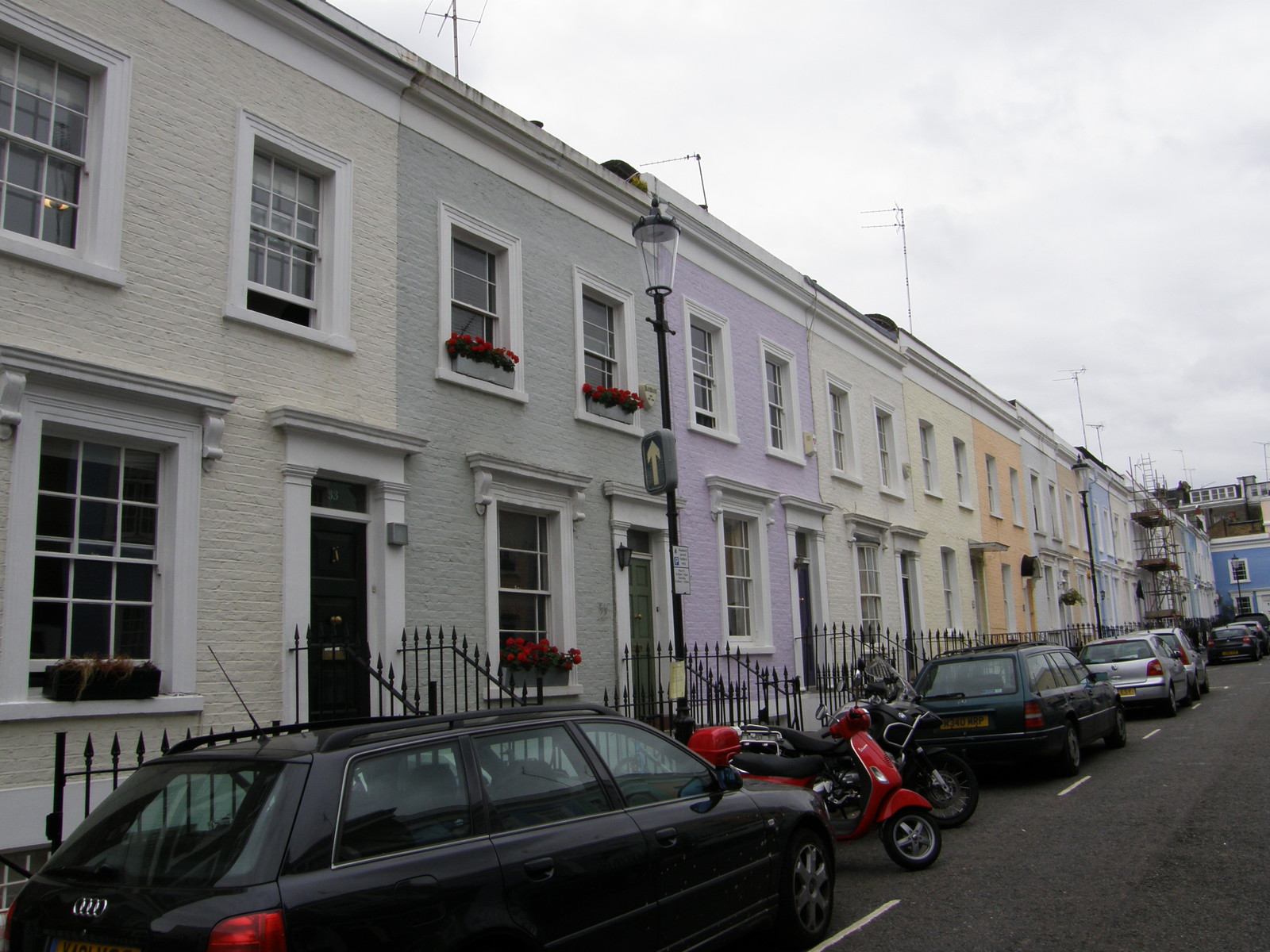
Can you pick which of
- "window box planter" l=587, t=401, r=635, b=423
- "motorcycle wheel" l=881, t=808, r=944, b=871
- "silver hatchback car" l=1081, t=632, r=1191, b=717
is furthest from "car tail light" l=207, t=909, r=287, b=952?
"silver hatchback car" l=1081, t=632, r=1191, b=717

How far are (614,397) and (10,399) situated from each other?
722 centimetres

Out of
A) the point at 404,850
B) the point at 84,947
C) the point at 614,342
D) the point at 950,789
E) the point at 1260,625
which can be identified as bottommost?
the point at 950,789

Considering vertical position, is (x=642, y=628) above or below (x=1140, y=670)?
above

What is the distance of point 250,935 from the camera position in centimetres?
343

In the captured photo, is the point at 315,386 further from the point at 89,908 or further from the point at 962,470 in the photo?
the point at 962,470

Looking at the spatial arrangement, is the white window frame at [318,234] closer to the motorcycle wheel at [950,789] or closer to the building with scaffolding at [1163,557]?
the motorcycle wheel at [950,789]

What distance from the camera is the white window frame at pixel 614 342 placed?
13109 millimetres

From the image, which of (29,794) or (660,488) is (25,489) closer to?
(29,794)

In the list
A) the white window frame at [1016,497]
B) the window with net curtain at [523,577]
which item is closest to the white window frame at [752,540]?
the window with net curtain at [523,577]

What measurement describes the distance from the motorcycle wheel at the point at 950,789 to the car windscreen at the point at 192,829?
6.71 metres

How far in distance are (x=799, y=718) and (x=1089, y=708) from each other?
11.6ft

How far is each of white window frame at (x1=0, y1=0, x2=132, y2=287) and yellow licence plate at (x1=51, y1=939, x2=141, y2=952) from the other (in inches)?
227

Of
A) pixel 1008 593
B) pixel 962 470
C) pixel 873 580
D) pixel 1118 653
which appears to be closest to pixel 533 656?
pixel 873 580

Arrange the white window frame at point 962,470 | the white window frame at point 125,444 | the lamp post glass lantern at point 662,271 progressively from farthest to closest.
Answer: the white window frame at point 962,470
the lamp post glass lantern at point 662,271
the white window frame at point 125,444
